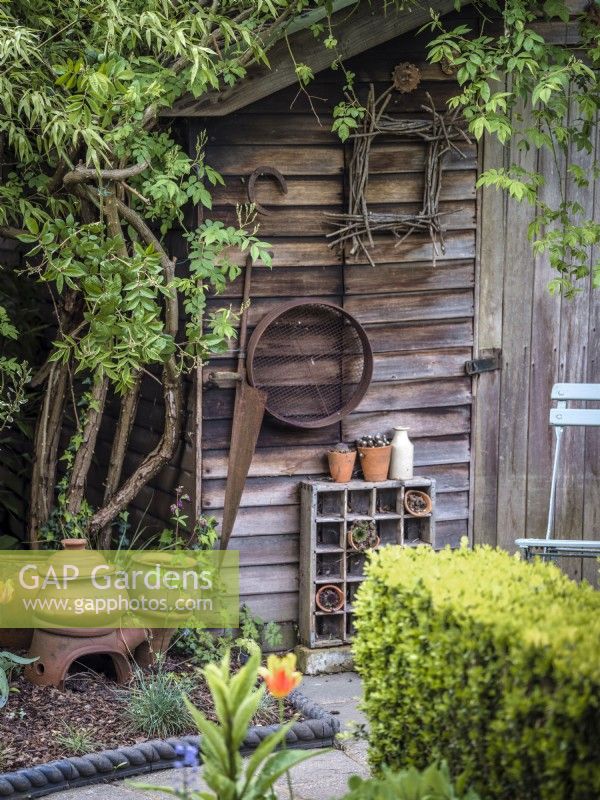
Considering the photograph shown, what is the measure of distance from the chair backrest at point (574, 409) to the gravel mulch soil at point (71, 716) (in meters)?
1.99

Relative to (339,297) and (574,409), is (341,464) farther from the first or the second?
(574,409)

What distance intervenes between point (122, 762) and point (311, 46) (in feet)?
11.0

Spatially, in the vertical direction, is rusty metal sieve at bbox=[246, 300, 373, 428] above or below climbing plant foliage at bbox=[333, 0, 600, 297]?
below

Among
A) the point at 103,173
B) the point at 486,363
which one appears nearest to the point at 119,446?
the point at 103,173

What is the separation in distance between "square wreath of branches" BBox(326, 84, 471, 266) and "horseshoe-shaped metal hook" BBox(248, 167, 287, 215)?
0.97 ft

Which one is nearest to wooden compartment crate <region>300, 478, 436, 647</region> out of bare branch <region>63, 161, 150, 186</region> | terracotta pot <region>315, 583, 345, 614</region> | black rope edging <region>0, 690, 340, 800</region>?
terracotta pot <region>315, 583, 345, 614</region>

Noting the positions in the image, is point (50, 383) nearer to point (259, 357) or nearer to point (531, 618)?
point (259, 357)

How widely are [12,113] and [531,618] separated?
3.62 metres

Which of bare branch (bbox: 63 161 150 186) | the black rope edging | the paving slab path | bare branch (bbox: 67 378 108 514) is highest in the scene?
bare branch (bbox: 63 161 150 186)

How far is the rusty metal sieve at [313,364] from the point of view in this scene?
5508 millimetres

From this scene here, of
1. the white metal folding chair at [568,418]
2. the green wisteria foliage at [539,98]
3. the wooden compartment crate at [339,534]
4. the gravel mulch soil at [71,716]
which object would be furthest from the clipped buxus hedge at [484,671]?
the green wisteria foliage at [539,98]

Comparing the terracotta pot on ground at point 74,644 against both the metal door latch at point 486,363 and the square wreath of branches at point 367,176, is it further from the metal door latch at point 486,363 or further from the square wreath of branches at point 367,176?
the metal door latch at point 486,363

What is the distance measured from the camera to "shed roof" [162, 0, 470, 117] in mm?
5137

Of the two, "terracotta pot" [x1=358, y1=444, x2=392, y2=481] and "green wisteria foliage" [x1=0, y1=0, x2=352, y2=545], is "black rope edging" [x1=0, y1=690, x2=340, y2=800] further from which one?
"green wisteria foliage" [x1=0, y1=0, x2=352, y2=545]
